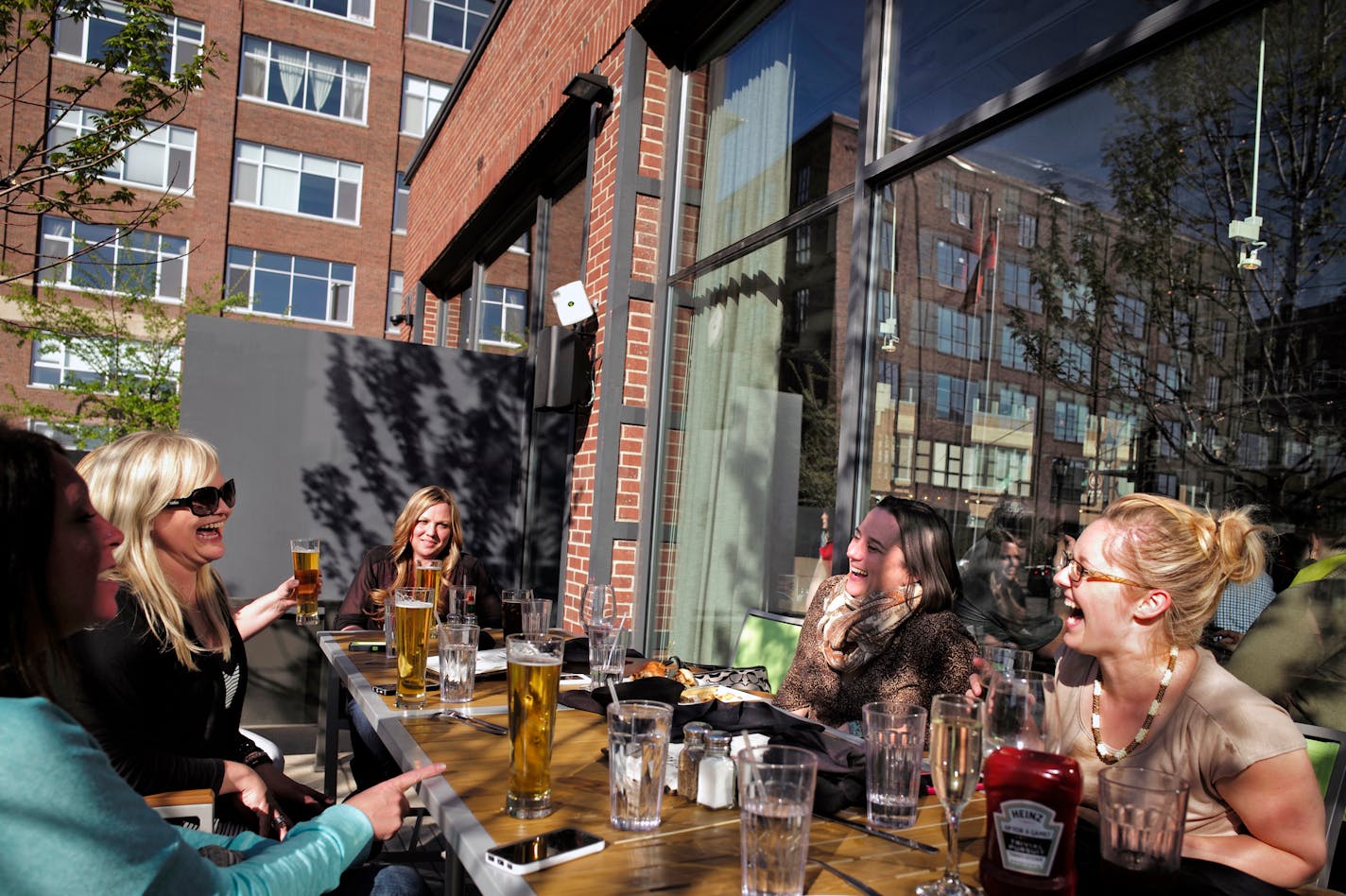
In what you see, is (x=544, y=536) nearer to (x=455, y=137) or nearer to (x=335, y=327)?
(x=455, y=137)

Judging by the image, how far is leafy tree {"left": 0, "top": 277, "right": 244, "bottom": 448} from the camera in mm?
15688

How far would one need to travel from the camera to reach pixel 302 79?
22938mm

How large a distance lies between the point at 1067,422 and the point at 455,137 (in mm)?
7950

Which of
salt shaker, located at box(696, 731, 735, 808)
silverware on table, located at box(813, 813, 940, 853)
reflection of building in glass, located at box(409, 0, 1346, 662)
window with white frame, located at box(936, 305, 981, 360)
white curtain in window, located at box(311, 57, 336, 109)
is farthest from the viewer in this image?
white curtain in window, located at box(311, 57, 336, 109)

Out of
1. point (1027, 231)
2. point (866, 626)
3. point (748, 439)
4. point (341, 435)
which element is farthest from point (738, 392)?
point (341, 435)

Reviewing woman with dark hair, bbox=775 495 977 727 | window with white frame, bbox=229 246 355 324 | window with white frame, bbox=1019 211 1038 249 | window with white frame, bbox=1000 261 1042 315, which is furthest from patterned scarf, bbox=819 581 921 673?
window with white frame, bbox=229 246 355 324

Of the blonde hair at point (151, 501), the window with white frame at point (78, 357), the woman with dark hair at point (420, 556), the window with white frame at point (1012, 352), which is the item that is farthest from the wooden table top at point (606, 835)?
the window with white frame at point (78, 357)

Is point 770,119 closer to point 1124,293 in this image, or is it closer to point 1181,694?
point 1124,293

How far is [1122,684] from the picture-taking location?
1.72 meters

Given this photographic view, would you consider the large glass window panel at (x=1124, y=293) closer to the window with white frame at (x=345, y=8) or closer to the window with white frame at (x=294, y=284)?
the window with white frame at (x=294, y=284)

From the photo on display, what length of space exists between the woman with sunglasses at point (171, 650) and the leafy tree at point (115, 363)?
14.3 meters

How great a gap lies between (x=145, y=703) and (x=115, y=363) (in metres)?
17.2

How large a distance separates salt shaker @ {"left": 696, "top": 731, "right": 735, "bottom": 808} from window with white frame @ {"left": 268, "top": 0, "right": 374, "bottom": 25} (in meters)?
25.7

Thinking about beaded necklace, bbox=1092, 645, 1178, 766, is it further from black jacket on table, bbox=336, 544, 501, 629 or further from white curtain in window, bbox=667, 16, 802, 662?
black jacket on table, bbox=336, 544, 501, 629
